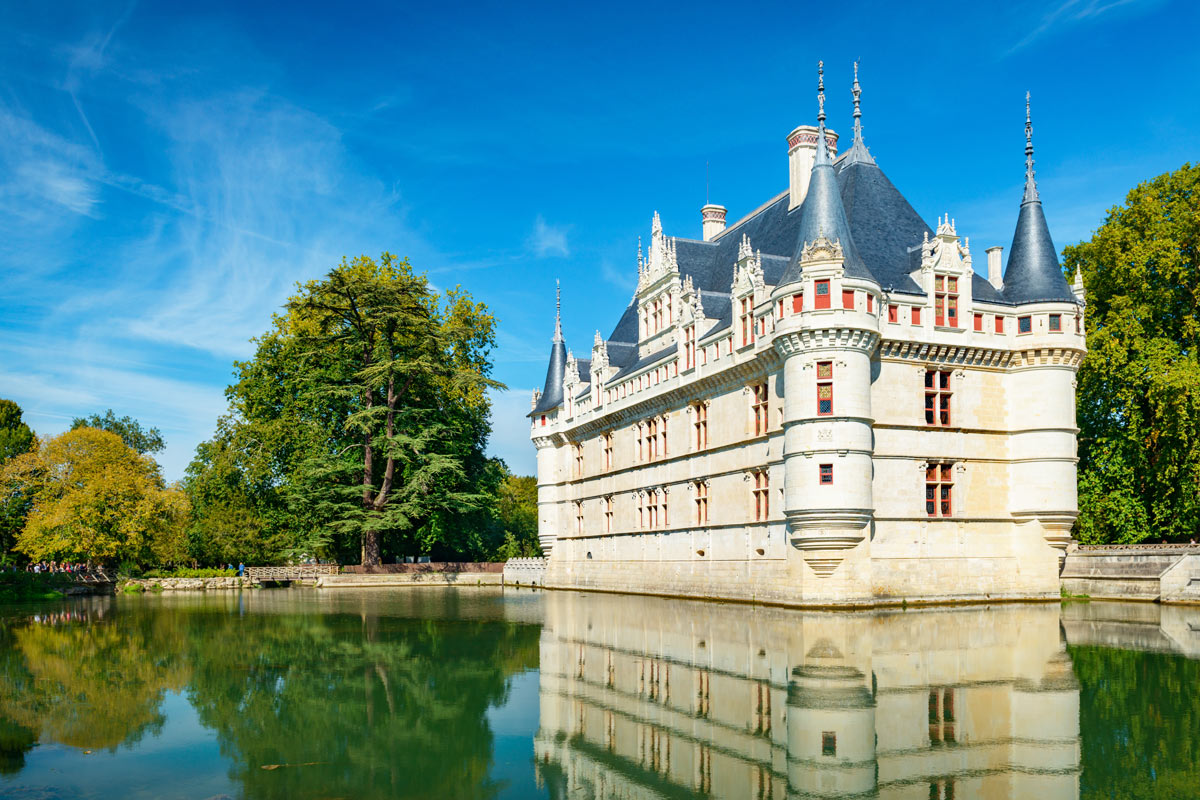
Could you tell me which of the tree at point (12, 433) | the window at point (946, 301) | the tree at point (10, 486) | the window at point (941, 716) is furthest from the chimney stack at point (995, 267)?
the tree at point (12, 433)

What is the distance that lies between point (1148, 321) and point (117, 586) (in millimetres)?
47700

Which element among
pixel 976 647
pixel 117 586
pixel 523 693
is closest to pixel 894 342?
pixel 976 647

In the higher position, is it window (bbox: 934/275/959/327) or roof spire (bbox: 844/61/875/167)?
roof spire (bbox: 844/61/875/167)

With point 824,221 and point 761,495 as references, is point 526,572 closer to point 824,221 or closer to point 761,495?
point 761,495

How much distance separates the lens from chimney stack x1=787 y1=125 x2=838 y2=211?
1415 inches

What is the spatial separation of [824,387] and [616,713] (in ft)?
57.0

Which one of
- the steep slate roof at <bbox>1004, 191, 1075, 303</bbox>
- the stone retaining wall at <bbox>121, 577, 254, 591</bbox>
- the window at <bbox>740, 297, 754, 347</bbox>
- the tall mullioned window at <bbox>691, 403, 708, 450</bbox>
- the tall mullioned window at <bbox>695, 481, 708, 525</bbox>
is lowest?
the stone retaining wall at <bbox>121, 577, 254, 591</bbox>

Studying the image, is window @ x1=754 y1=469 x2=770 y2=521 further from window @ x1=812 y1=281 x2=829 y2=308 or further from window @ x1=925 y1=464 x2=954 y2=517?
window @ x1=812 y1=281 x2=829 y2=308

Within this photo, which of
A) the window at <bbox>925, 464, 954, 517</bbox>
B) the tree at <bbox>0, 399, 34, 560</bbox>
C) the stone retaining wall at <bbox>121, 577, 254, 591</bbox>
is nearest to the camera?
the window at <bbox>925, 464, 954, 517</bbox>

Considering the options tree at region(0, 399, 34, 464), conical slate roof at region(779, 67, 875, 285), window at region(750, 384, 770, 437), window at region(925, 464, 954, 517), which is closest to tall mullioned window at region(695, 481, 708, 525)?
window at region(750, 384, 770, 437)

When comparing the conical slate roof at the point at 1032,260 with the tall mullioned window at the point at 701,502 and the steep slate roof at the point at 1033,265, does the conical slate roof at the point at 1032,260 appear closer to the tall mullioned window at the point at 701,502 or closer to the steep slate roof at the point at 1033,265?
the steep slate roof at the point at 1033,265

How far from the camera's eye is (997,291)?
31047mm

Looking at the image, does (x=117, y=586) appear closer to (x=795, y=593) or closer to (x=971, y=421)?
(x=795, y=593)

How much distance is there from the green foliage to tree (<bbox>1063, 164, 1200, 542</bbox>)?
28.1 metres
